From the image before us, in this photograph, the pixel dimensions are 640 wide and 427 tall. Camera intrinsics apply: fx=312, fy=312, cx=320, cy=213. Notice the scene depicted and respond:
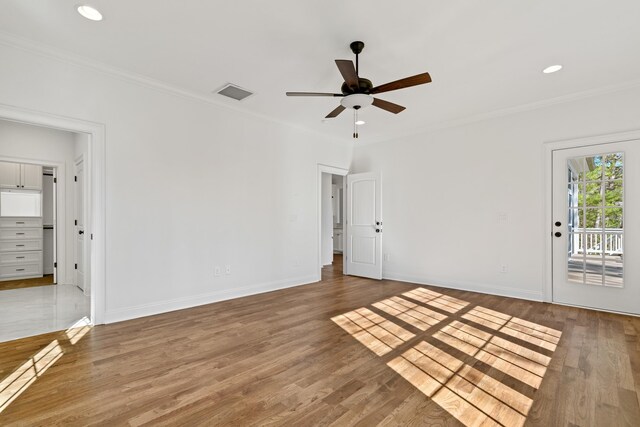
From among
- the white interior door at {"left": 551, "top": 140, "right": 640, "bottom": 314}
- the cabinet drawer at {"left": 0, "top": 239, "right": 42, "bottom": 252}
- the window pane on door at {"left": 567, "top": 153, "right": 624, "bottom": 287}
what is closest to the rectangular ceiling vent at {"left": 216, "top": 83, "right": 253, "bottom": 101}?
the white interior door at {"left": 551, "top": 140, "right": 640, "bottom": 314}

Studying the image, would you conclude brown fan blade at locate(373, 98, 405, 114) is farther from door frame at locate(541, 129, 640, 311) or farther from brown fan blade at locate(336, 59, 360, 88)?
Result: door frame at locate(541, 129, 640, 311)

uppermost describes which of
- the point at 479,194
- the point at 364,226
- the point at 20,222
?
the point at 479,194

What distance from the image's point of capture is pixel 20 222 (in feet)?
19.6

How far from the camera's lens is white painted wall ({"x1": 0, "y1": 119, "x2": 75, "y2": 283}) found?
4961 mm

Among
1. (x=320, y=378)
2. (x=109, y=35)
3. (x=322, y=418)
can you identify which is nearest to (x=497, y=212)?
(x=320, y=378)

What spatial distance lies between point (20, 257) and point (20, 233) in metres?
0.46

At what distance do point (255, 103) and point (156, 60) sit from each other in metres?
1.41

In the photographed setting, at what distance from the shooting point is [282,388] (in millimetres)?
2156

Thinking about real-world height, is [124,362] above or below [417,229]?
below

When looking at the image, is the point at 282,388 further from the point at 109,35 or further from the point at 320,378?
the point at 109,35

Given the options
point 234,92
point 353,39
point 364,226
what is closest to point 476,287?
point 364,226

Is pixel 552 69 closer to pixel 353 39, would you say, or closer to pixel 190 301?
pixel 353 39

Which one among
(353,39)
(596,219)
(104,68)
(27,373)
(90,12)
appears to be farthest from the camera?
(596,219)

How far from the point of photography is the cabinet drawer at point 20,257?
5805mm
